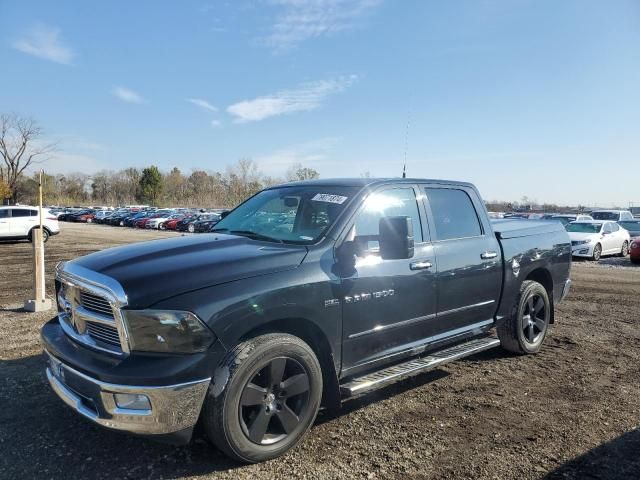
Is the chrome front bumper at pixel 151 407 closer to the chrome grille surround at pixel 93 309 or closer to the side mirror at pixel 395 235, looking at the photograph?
the chrome grille surround at pixel 93 309

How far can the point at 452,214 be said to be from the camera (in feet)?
15.4

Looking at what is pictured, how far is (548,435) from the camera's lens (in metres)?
3.62

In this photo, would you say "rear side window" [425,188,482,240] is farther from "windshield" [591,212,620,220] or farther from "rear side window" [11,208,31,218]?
"windshield" [591,212,620,220]

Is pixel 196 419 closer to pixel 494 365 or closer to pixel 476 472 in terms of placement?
pixel 476 472

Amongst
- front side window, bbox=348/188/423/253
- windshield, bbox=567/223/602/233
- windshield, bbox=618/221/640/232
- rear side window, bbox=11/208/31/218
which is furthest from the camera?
windshield, bbox=618/221/640/232

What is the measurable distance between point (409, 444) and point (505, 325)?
2335 millimetres

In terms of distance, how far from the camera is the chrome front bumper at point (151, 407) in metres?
2.70

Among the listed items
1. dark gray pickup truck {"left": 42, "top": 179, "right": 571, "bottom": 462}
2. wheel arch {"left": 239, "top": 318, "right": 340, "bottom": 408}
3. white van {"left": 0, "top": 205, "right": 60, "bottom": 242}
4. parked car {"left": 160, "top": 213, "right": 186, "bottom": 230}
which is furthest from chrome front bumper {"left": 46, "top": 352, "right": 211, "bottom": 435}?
parked car {"left": 160, "top": 213, "right": 186, "bottom": 230}

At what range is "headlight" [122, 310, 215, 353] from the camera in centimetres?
275

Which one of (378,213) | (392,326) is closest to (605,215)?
(378,213)

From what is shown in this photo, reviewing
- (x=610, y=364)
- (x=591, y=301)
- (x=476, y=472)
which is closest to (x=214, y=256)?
(x=476, y=472)

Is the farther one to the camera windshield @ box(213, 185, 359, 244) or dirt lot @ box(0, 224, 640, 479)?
windshield @ box(213, 185, 359, 244)

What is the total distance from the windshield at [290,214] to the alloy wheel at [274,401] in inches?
37.9

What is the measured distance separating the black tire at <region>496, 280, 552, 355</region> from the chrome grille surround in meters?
3.82
